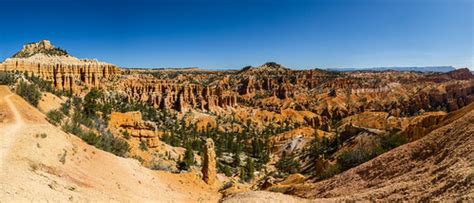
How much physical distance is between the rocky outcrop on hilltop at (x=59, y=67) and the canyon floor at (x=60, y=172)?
62.6m

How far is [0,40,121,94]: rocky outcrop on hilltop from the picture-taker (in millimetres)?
78688

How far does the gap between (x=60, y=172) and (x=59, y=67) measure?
8540 centimetres

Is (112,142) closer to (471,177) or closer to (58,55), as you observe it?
(471,177)

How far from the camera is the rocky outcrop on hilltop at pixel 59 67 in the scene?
78688 millimetres

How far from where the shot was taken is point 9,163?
1238cm

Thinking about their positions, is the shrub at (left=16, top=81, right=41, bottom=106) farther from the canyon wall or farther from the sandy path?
the canyon wall

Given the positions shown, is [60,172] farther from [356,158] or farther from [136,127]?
[136,127]

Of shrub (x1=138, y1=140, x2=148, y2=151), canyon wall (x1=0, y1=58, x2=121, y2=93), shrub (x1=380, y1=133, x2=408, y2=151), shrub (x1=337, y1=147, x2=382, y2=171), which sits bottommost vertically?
shrub (x1=138, y1=140, x2=148, y2=151)

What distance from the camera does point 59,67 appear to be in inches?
3474

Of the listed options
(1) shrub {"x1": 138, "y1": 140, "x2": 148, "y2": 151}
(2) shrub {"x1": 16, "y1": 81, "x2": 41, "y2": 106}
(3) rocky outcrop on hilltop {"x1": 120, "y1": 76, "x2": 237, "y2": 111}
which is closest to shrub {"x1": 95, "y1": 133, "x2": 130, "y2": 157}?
(2) shrub {"x1": 16, "y1": 81, "x2": 41, "y2": 106}

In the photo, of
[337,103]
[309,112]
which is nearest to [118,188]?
[309,112]

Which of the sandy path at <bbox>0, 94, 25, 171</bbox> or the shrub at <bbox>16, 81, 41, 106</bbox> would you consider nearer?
the sandy path at <bbox>0, 94, 25, 171</bbox>

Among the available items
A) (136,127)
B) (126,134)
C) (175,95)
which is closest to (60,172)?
(126,134)

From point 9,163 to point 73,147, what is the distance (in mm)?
4852
